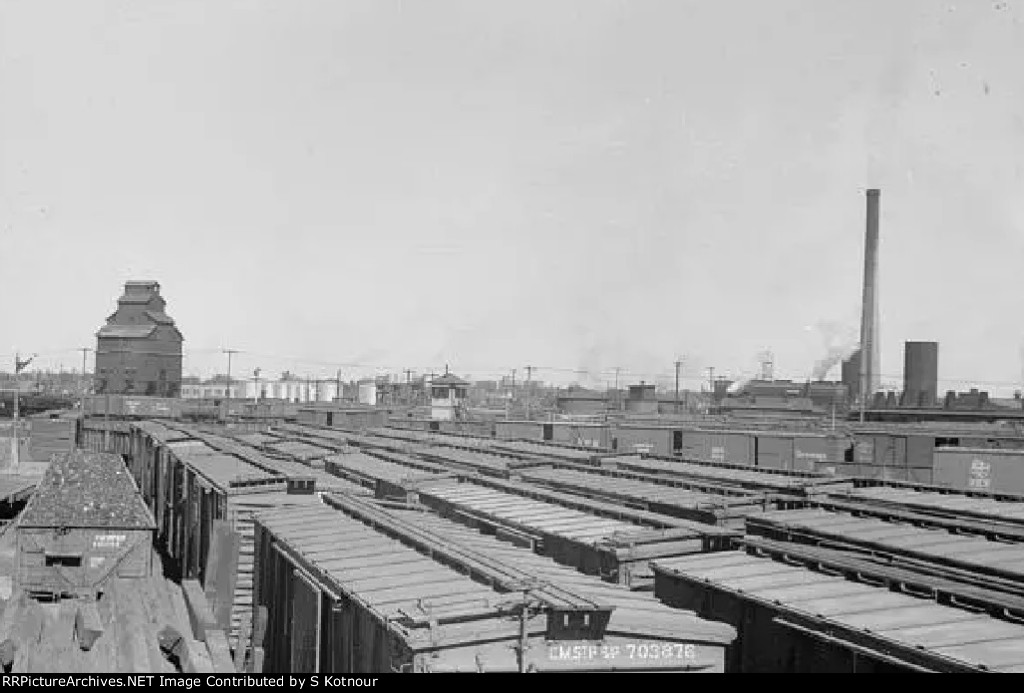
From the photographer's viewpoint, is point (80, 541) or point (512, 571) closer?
point (512, 571)

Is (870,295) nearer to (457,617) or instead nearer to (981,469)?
(981,469)

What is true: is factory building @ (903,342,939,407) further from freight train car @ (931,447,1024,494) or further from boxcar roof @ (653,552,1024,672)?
boxcar roof @ (653,552,1024,672)

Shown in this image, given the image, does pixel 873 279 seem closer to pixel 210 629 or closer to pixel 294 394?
pixel 210 629

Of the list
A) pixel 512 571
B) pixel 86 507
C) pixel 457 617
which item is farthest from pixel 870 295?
pixel 457 617

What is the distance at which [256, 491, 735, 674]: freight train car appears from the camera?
322 inches

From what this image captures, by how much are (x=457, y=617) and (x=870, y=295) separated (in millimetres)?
62395

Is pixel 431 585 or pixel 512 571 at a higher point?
pixel 512 571

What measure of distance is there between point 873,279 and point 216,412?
43.3 m

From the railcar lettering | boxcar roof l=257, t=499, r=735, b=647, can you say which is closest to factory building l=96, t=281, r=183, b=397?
the railcar lettering

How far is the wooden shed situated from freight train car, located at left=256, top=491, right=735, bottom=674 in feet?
33.8

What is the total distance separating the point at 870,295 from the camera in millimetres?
65625

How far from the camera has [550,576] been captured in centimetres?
1066

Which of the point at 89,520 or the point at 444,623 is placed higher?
the point at 444,623
